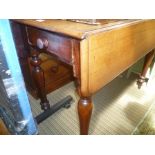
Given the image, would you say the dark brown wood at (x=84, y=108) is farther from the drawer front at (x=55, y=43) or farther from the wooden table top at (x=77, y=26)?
the wooden table top at (x=77, y=26)

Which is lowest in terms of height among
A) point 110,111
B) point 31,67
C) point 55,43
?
point 110,111

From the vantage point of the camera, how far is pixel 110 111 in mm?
1331

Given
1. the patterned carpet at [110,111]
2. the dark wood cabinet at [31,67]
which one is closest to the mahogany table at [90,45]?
the dark wood cabinet at [31,67]

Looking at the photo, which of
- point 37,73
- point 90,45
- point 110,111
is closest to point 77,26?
point 90,45

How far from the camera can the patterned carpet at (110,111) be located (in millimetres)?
1158

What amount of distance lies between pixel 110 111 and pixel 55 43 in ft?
2.82

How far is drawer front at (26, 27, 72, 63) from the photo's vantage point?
0.64 meters

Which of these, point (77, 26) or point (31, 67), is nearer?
point (77, 26)

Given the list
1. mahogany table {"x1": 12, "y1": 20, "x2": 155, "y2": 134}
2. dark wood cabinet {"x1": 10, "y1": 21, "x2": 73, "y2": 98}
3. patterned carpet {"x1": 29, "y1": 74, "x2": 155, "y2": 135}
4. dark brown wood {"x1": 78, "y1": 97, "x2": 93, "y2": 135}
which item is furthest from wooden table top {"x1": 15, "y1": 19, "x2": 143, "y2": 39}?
patterned carpet {"x1": 29, "y1": 74, "x2": 155, "y2": 135}

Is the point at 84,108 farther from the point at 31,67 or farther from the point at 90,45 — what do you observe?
the point at 31,67

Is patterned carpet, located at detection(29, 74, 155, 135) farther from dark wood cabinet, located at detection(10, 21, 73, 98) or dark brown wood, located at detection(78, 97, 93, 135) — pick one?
dark brown wood, located at detection(78, 97, 93, 135)
